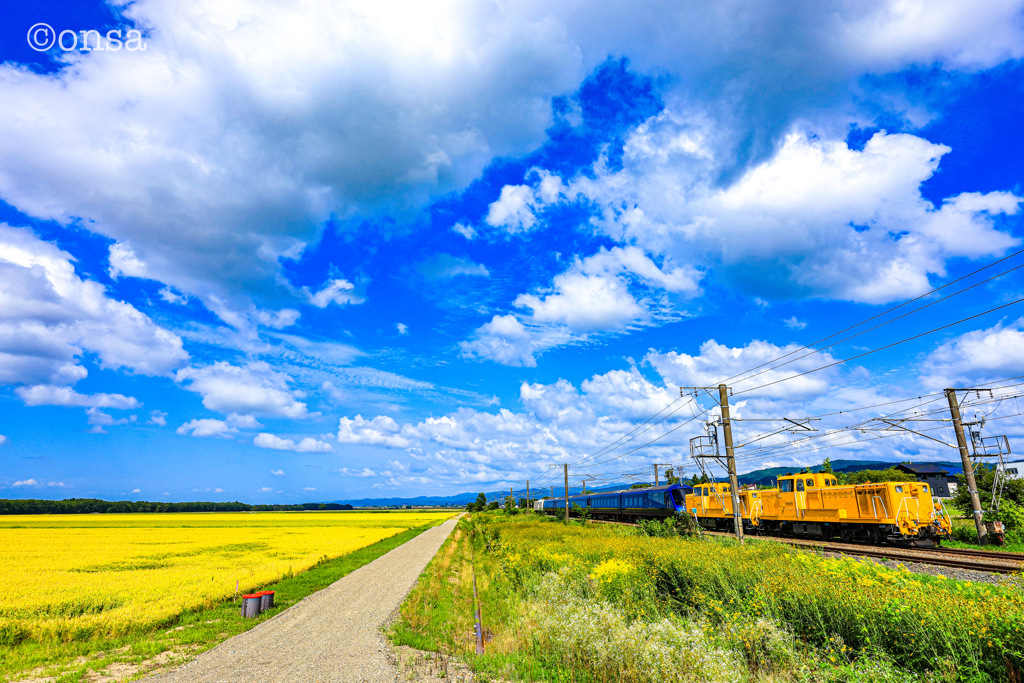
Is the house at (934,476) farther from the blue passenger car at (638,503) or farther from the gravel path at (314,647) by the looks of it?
the gravel path at (314,647)

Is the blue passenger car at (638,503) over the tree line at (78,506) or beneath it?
over

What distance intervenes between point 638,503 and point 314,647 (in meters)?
42.6

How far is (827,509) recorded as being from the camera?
26422 millimetres

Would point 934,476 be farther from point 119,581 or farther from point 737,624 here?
point 119,581

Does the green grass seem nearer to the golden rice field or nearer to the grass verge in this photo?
the golden rice field

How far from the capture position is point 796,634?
28.3ft

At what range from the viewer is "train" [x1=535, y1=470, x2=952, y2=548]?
22.6 m

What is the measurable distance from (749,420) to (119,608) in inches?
1088

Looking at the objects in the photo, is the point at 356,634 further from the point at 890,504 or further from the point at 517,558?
the point at 890,504

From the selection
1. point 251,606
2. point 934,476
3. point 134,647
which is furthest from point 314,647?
point 934,476

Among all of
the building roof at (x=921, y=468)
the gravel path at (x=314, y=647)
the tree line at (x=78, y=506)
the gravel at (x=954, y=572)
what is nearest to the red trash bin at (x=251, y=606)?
the gravel path at (x=314, y=647)

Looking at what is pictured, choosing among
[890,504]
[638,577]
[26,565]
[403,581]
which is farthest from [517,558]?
[26,565]

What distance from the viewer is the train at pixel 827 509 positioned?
74.2 feet

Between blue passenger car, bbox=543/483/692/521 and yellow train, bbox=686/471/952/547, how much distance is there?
227 inches
